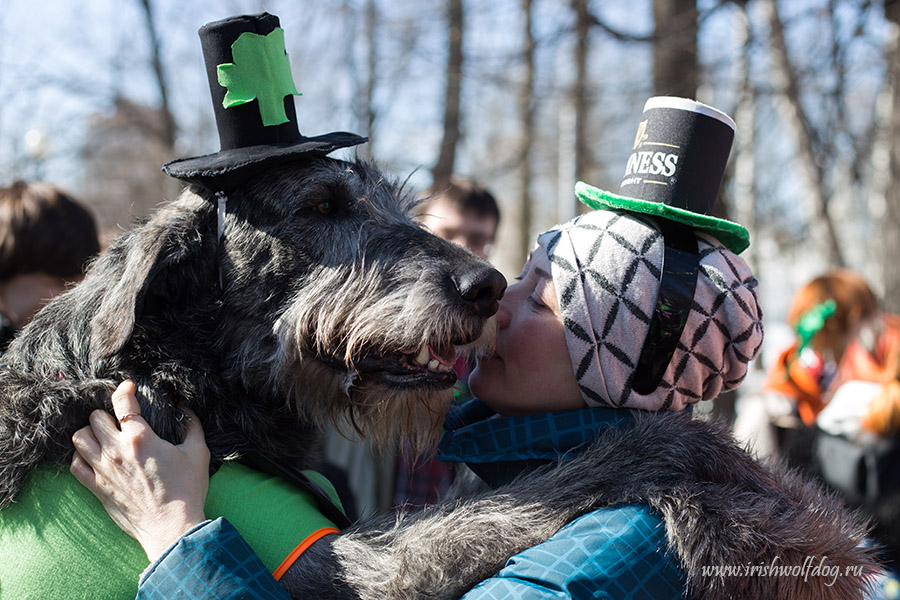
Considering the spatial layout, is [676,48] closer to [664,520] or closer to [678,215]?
[678,215]

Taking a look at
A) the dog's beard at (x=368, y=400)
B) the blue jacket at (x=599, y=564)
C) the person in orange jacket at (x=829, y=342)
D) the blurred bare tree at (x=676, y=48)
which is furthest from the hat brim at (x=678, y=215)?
the blurred bare tree at (x=676, y=48)

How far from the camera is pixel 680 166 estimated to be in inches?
95.1

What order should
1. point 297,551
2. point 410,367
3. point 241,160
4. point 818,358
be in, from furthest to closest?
point 818,358
point 410,367
point 241,160
point 297,551

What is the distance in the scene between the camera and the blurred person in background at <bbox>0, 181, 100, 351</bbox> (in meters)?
3.97

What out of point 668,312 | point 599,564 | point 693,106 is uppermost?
point 693,106

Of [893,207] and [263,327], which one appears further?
[893,207]

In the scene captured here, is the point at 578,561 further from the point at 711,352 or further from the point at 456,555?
the point at 711,352

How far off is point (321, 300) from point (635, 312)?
3.47 ft

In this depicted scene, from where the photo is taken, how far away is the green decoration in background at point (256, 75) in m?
2.35

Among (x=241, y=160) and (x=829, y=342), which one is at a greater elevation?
(x=241, y=160)

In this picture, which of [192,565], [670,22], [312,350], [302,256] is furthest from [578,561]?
[670,22]

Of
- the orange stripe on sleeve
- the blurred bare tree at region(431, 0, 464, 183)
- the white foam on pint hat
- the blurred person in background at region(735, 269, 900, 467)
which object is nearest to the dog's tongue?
the orange stripe on sleeve

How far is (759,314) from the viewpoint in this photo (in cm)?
229

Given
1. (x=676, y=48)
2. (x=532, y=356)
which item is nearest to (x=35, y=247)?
(x=532, y=356)
